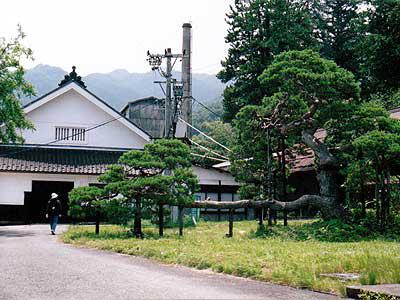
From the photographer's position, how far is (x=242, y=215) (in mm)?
28266

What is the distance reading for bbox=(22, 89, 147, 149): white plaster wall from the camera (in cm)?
2773

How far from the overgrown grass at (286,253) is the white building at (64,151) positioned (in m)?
9.88

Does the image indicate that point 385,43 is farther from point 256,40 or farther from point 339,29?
point 339,29

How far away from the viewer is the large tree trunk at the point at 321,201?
1658cm

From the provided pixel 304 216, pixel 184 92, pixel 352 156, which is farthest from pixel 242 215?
pixel 352 156

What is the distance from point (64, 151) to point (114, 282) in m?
21.1

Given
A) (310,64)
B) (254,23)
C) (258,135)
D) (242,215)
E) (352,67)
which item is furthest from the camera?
(352,67)

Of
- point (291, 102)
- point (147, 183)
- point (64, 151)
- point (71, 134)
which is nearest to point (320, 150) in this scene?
point (291, 102)

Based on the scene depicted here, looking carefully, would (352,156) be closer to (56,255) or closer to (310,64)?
(310,64)

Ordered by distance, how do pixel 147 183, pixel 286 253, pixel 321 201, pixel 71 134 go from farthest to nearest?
pixel 71 134, pixel 321 201, pixel 147 183, pixel 286 253

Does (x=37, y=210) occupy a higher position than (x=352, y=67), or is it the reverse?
(x=352, y=67)

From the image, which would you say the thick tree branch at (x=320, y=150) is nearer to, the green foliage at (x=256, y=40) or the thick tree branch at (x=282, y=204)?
the thick tree branch at (x=282, y=204)

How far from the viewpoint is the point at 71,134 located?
92.2 feet

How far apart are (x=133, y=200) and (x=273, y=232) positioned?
14.8 feet
